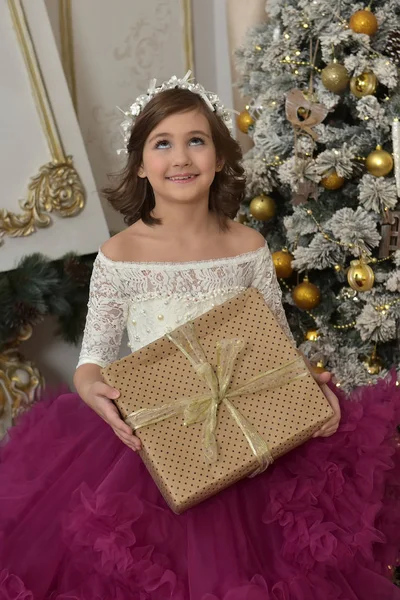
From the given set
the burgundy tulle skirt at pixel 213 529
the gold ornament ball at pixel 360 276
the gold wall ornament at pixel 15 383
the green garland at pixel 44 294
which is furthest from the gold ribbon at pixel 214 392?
the gold wall ornament at pixel 15 383

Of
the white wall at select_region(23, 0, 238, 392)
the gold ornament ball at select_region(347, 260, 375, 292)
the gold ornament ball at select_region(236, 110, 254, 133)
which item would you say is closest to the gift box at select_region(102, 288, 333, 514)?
the gold ornament ball at select_region(347, 260, 375, 292)

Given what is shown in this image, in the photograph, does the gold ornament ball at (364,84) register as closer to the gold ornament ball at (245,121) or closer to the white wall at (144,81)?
the gold ornament ball at (245,121)

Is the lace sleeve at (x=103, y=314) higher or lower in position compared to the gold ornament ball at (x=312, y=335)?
higher

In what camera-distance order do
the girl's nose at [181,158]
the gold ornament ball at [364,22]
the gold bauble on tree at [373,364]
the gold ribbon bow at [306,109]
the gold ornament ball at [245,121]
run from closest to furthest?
the girl's nose at [181,158]
the gold ornament ball at [364,22]
the gold ribbon bow at [306,109]
the gold bauble on tree at [373,364]
the gold ornament ball at [245,121]

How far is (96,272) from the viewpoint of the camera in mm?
1234

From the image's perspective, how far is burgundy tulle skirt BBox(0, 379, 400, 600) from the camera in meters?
0.92

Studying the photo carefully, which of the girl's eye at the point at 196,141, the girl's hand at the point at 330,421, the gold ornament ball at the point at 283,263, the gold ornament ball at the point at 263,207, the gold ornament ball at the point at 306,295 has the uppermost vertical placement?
the girl's eye at the point at 196,141

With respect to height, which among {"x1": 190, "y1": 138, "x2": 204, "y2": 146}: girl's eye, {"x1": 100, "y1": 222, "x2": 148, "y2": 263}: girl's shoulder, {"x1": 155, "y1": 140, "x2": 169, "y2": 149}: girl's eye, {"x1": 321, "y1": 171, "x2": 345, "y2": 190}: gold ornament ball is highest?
{"x1": 155, "y1": 140, "x2": 169, "y2": 149}: girl's eye

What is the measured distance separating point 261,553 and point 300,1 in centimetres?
131

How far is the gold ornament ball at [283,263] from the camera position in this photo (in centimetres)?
176

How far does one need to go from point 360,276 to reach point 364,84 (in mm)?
457

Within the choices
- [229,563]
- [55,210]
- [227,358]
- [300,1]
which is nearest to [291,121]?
[300,1]

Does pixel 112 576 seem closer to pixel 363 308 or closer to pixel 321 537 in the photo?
pixel 321 537

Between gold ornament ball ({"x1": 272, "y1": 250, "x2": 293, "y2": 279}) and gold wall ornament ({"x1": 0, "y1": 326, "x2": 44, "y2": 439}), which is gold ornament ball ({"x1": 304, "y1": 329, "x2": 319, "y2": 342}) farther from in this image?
gold wall ornament ({"x1": 0, "y1": 326, "x2": 44, "y2": 439})
